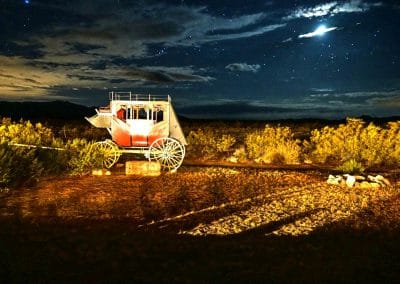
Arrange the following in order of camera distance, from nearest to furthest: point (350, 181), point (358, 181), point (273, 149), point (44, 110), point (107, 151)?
1. point (350, 181)
2. point (358, 181)
3. point (107, 151)
4. point (273, 149)
5. point (44, 110)

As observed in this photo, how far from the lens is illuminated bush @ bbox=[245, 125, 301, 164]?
18.2 m

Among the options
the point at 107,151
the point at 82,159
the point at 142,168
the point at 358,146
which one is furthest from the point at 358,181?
the point at 82,159

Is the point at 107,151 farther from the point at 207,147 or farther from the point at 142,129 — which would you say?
the point at 207,147

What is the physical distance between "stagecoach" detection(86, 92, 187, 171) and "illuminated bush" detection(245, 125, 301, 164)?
15.8ft

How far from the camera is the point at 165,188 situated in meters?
11.4

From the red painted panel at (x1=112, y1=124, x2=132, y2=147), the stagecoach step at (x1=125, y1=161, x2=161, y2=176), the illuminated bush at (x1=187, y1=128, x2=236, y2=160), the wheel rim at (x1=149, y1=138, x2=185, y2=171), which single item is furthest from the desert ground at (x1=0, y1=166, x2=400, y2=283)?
the illuminated bush at (x1=187, y1=128, x2=236, y2=160)

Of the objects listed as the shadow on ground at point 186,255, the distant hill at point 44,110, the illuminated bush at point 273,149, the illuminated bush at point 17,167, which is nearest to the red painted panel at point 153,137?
the illuminated bush at point 17,167

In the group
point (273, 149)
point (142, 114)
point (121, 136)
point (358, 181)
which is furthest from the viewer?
point (273, 149)

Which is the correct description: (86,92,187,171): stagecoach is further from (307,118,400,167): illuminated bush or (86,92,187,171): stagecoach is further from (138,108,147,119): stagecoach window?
(307,118,400,167): illuminated bush

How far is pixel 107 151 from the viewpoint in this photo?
47.1 ft

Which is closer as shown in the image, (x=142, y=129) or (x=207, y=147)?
(x=142, y=129)

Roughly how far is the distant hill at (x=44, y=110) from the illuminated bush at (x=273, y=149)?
261 ft

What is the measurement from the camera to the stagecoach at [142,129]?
1465 cm

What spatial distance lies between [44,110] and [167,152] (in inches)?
3940
